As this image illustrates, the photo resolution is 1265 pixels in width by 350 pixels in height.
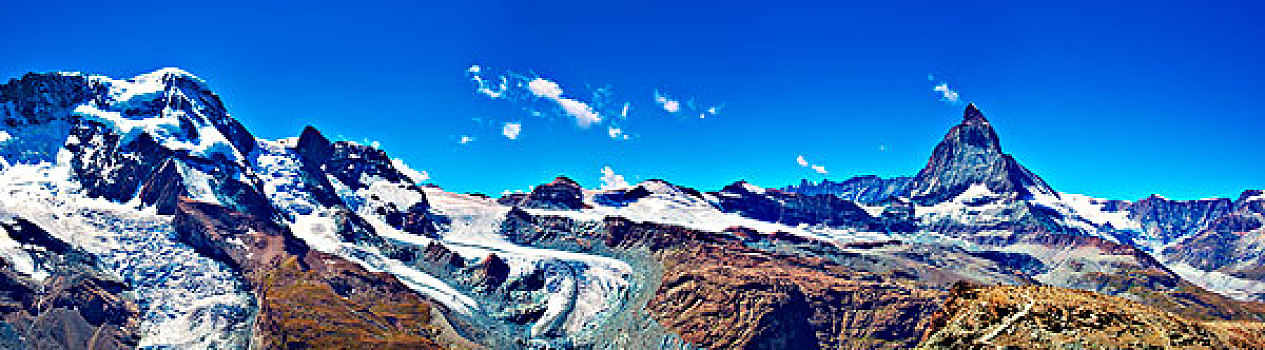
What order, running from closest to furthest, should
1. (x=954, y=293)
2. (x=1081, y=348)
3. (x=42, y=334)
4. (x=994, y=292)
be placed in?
(x=1081, y=348) < (x=994, y=292) < (x=954, y=293) < (x=42, y=334)

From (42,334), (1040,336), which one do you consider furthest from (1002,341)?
(42,334)

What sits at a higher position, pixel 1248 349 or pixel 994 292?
pixel 994 292

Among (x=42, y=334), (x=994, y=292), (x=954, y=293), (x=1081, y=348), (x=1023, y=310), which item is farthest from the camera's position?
(x=42, y=334)

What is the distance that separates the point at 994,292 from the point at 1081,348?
11.3 feet

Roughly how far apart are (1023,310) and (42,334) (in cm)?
22943

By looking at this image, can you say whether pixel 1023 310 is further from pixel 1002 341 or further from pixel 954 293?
pixel 954 293

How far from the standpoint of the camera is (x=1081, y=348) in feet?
68.1

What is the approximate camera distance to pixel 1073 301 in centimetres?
2248

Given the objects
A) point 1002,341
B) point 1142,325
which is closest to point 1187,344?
point 1142,325

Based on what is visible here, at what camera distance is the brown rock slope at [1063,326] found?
20.9m

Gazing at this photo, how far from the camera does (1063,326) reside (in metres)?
21.5

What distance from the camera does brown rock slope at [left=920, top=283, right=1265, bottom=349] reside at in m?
20.9

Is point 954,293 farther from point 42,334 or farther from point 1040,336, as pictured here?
point 42,334

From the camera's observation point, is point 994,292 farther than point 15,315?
No
